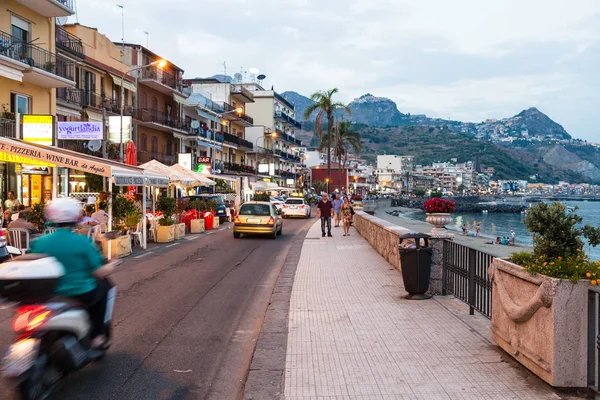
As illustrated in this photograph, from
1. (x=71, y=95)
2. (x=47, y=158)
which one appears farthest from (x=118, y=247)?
(x=71, y=95)

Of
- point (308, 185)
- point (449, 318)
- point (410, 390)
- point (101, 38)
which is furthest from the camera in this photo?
point (308, 185)

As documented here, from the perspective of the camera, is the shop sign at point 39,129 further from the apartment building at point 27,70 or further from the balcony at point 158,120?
the balcony at point 158,120

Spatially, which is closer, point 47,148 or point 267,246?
point 47,148

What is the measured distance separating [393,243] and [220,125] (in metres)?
51.0

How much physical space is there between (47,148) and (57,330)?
10.4 m

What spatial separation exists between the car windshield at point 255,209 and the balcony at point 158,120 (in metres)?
21.2

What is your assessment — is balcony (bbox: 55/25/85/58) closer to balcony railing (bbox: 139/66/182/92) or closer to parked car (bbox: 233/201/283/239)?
balcony railing (bbox: 139/66/182/92)

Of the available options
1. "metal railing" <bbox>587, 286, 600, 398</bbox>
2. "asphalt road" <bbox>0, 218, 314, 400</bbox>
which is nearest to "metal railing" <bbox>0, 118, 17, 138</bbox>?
"asphalt road" <bbox>0, 218, 314, 400</bbox>

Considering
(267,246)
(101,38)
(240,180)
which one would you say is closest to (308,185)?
(240,180)

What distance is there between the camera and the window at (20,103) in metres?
24.1

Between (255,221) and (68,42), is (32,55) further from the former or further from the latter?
(255,221)

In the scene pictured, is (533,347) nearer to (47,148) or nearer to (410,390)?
(410,390)

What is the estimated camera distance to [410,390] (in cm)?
467

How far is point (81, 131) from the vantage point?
69.2 feet
